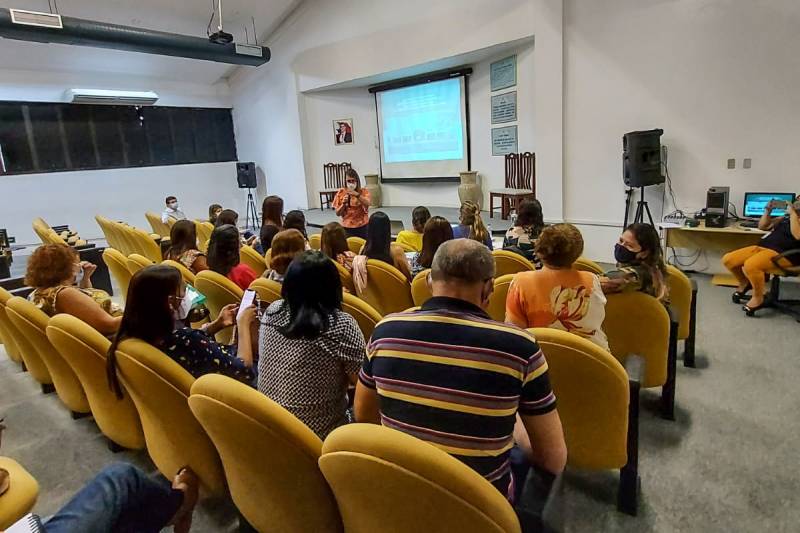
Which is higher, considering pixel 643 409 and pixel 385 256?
pixel 385 256

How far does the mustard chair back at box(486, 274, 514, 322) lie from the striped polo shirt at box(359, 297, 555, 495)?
1.14m

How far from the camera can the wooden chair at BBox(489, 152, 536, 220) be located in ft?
22.5

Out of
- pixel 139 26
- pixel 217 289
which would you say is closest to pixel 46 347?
pixel 217 289

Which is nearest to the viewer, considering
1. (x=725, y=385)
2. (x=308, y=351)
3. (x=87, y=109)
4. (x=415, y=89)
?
(x=308, y=351)

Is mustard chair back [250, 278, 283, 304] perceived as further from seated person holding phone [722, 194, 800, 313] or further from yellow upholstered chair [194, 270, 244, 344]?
seated person holding phone [722, 194, 800, 313]

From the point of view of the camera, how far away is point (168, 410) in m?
1.50

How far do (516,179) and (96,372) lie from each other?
6.40 meters

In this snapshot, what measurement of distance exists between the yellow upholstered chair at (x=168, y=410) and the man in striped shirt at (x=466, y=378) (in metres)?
0.66

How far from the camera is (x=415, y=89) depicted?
858cm

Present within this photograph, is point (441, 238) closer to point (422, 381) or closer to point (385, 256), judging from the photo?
point (385, 256)

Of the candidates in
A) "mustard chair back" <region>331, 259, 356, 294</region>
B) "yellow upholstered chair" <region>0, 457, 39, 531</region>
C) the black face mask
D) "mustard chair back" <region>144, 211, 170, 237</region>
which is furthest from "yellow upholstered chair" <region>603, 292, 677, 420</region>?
"mustard chair back" <region>144, 211, 170, 237</region>

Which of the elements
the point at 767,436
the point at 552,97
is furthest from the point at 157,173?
the point at 767,436

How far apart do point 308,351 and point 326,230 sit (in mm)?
1617

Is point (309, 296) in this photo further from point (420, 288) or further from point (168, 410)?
point (420, 288)
